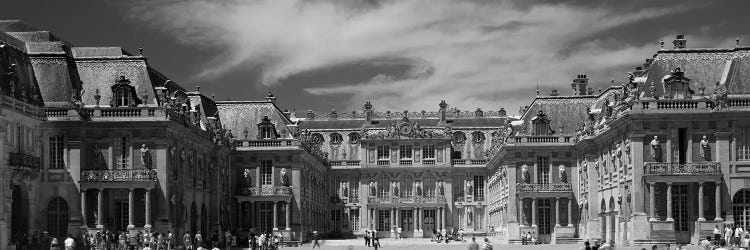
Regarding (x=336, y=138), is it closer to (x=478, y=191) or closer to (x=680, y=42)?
(x=478, y=191)

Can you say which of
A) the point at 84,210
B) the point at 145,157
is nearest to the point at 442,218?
the point at 145,157

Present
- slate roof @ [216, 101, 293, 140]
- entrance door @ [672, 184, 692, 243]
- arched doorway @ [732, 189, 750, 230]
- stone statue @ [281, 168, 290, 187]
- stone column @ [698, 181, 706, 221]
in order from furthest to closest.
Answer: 1. slate roof @ [216, 101, 293, 140]
2. stone statue @ [281, 168, 290, 187]
3. entrance door @ [672, 184, 692, 243]
4. arched doorway @ [732, 189, 750, 230]
5. stone column @ [698, 181, 706, 221]

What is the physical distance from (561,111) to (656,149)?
80.5 feet

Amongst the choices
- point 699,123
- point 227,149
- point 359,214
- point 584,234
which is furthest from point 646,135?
point 359,214

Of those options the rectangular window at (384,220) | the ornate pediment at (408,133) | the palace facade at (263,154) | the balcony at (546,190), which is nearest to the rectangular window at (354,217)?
the rectangular window at (384,220)

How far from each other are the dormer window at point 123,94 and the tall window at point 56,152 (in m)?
3.26

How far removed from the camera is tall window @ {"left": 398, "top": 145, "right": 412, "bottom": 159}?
10619 cm

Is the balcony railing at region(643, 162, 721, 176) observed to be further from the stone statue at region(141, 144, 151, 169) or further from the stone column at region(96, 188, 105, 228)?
the stone column at region(96, 188, 105, 228)

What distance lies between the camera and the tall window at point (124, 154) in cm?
5744

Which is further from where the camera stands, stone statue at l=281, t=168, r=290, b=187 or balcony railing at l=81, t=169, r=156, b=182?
stone statue at l=281, t=168, r=290, b=187

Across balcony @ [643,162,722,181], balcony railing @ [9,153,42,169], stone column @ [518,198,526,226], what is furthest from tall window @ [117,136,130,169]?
stone column @ [518,198,526,226]

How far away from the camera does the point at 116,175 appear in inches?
2233

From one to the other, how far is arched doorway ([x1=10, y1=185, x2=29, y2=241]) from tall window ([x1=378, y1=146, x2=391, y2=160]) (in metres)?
55.2

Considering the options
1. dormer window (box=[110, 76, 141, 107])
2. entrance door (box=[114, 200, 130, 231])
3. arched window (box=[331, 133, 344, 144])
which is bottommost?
entrance door (box=[114, 200, 130, 231])
